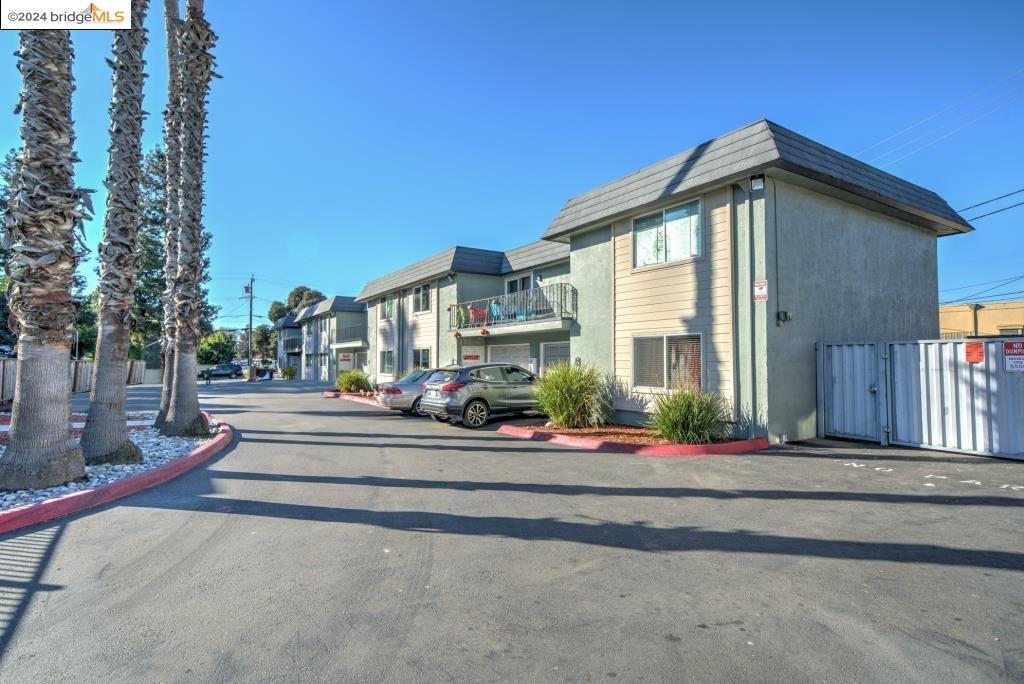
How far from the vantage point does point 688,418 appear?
9711 millimetres

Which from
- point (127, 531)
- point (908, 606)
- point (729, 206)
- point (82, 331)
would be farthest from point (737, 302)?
point (82, 331)

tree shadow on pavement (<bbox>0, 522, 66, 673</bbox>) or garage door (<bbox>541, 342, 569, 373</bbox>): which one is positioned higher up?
garage door (<bbox>541, 342, 569, 373</bbox>)

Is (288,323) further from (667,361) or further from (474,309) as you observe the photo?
(667,361)

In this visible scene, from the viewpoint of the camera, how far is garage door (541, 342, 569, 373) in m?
17.8

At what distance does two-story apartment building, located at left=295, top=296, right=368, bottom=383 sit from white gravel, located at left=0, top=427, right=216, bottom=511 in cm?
2163

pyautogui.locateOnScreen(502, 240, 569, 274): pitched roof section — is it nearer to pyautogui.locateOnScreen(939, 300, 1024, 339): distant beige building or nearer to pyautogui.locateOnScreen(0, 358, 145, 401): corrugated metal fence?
pyautogui.locateOnScreen(0, 358, 145, 401): corrugated metal fence

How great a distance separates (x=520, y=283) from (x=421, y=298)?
5875 millimetres

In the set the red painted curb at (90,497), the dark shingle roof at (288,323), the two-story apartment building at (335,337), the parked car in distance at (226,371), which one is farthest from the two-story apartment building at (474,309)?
the parked car in distance at (226,371)

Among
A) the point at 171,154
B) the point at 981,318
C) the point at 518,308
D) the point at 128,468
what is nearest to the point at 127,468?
the point at 128,468

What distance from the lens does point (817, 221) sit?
10.9 meters

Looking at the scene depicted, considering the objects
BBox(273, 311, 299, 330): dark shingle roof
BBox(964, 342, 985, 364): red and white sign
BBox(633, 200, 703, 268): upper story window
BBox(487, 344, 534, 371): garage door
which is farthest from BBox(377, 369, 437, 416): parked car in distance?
BBox(273, 311, 299, 330): dark shingle roof

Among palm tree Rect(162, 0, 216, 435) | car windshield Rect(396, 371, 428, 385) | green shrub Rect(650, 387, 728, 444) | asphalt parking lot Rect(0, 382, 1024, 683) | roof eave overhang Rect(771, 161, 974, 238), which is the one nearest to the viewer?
asphalt parking lot Rect(0, 382, 1024, 683)

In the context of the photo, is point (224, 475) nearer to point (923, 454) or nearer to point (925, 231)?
point (923, 454)

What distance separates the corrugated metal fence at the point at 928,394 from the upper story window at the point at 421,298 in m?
17.5
